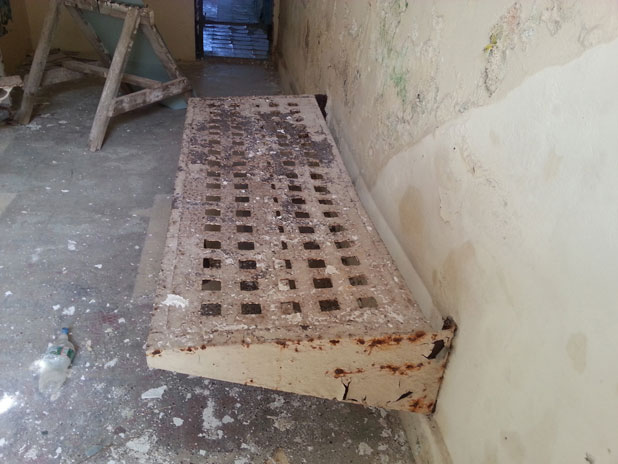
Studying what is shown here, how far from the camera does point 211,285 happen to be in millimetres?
1398

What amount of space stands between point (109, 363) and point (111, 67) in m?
2.30

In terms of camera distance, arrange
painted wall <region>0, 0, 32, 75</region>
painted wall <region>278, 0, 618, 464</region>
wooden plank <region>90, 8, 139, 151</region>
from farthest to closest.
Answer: painted wall <region>0, 0, 32, 75</region>, wooden plank <region>90, 8, 139, 151</region>, painted wall <region>278, 0, 618, 464</region>

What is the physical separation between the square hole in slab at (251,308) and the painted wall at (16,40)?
13.6 ft

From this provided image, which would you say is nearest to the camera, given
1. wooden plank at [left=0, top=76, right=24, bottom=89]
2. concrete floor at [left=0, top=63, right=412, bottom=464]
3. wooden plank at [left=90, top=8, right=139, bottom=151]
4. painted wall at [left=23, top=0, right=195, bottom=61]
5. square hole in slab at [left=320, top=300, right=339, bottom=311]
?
square hole in slab at [left=320, top=300, right=339, bottom=311]

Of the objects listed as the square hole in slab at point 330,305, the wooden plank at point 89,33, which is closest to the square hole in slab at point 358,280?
the square hole in slab at point 330,305

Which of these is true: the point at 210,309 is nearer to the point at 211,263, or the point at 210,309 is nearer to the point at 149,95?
the point at 211,263

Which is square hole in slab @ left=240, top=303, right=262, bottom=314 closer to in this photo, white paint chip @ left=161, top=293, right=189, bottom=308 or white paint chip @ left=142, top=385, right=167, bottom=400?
white paint chip @ left=161, top=293, right=189, bottom=308

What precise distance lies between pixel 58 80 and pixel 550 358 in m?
3.94

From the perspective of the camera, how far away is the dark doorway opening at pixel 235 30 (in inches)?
222

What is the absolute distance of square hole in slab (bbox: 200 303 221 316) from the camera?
4.10ft

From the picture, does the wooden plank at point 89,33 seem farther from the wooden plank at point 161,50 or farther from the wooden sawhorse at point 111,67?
the wooden plank at point 161,50

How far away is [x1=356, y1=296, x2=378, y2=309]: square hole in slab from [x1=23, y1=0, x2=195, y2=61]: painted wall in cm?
468

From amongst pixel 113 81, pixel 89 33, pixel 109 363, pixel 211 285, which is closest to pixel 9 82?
pixel 113 81

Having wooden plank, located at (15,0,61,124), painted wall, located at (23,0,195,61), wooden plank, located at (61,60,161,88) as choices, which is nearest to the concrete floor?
wooden plank, located at (15,0,61,124)
